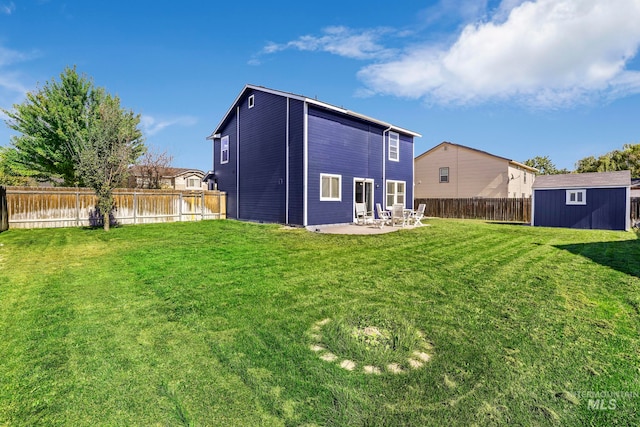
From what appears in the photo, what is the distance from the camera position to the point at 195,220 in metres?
18.0

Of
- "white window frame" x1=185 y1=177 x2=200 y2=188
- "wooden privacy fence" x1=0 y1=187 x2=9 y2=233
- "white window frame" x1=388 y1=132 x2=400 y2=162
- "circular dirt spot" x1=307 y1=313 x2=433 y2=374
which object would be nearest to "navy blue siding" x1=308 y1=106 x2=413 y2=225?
"white window frame" x1=388 y1=132 x2=400 y2=162

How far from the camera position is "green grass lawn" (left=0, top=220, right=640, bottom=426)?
2.21m

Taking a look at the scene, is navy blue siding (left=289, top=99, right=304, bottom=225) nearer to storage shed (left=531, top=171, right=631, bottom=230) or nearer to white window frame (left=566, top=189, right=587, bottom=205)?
storage shed (left=531, top=171, right=631, bottom=230)

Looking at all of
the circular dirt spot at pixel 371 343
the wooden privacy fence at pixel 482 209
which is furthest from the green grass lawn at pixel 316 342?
the wooden privacy fence at pixel 482 209

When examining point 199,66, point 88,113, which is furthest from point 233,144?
point 88,113

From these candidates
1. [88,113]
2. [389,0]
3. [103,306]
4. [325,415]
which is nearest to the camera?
[325,415]

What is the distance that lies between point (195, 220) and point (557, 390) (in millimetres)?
18252

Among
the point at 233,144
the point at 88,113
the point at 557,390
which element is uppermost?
the point at 88,113

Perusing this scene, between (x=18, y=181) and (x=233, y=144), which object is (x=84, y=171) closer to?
(x=233, y=144)

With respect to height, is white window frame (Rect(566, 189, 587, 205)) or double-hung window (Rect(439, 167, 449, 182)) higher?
double-hung window (Rect(439, 167, 449, 182))

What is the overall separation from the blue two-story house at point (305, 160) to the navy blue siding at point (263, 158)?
0.05 meters

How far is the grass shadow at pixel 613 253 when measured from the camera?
6.76 metres

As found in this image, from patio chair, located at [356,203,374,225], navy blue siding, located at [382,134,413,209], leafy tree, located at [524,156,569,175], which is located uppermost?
leafy tree, located at [524,156,569,175]

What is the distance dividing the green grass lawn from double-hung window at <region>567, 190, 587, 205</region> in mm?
11666
